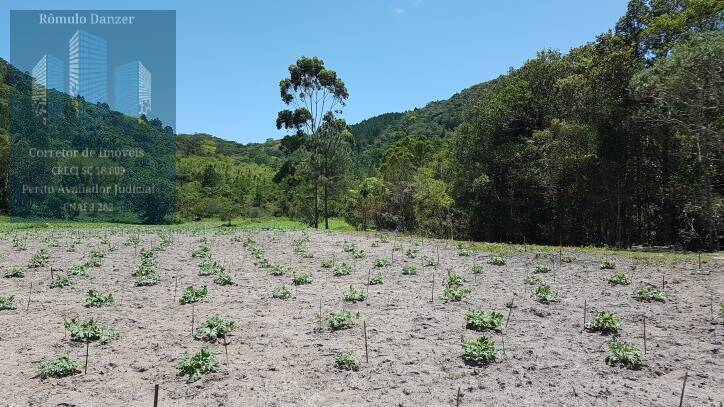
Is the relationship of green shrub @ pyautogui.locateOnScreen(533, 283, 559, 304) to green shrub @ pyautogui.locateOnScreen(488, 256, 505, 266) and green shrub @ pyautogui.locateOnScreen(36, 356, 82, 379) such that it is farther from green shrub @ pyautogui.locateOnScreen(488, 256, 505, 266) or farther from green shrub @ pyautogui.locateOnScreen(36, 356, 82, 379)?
green shrub @ pyautogui.locateOnScreen(36, 356, 82, 379)

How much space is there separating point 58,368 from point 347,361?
4165mm

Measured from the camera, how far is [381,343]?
768 centimetres

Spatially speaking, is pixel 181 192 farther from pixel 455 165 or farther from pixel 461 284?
pixel 461 284

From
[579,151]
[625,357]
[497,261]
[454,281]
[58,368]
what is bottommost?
[58,368]

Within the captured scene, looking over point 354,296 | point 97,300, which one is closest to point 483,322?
point 354,296

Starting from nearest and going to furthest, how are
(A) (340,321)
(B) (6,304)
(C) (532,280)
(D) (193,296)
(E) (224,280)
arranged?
(A) (340,321) → (B) (6,304) → (D) (193,296) → (C) (532,280) → (E) (224,280)

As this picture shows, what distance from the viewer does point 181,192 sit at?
81.5 m

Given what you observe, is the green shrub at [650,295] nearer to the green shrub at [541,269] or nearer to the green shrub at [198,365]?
the green shrub at [541,269]

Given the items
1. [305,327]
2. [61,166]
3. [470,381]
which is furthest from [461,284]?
[61,166]

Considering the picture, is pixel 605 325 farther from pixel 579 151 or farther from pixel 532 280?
pixel 579 151

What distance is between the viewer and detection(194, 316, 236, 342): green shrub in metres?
8.05

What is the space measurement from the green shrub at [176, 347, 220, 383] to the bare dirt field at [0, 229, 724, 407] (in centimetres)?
12

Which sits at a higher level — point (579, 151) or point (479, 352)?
point (579, 151)

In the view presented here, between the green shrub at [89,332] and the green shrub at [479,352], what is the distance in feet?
20.5
